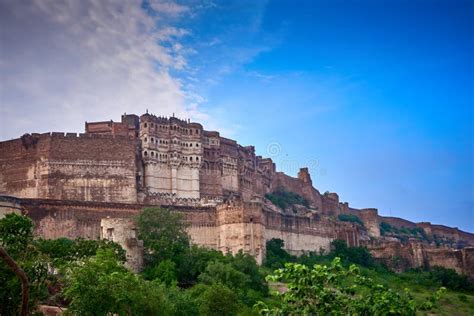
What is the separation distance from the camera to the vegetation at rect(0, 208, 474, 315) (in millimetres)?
18891

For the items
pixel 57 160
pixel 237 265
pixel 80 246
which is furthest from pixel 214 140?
pixel 80 246

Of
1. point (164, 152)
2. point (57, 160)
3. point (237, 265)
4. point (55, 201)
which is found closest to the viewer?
point (237, 265)

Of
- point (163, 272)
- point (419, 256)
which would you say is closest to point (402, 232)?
point (419, 256)

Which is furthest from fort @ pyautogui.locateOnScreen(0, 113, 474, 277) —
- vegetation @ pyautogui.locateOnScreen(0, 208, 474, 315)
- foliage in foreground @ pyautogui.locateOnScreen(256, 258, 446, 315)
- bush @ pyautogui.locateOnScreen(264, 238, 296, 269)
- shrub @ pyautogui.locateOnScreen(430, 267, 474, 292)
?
foliage in foreground @ pyautogui.locateOnScreen(256, 258, 446, 315)

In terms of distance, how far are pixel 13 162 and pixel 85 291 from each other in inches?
1383

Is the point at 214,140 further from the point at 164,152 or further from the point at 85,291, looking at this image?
the point at 85,291

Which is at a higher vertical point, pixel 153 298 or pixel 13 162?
pixel 13 162

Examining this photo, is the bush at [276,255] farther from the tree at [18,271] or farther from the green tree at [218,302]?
the tree at [18,271]

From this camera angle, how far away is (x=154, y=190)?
6259 cm

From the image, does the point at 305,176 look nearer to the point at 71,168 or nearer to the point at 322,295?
the point at 71,168

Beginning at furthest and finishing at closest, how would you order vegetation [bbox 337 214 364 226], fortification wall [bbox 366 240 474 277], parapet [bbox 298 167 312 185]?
1. parapet [bbox 298 167 312 185]
2. vegetation [bbox 337 214 364 226]
3. fortification wall [bbox 366 240 474 277]

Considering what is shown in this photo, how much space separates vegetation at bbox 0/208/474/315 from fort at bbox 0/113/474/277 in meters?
3.20

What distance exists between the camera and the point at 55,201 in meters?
53.3

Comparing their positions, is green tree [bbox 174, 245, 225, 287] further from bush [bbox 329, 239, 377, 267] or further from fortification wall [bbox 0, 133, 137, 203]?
bush [bbox 329, 239, 377, 267]
